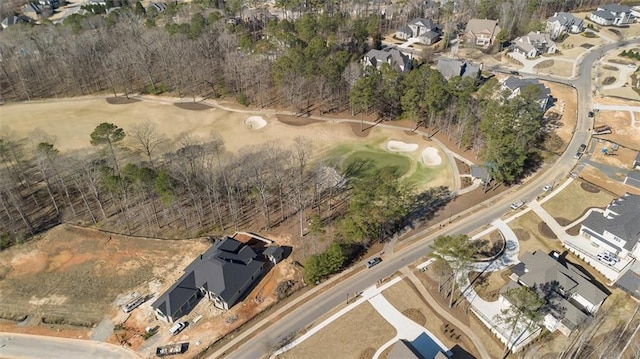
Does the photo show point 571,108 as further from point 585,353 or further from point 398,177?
point 585,353

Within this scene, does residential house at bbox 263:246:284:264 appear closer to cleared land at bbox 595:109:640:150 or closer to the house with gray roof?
the house with gray roof

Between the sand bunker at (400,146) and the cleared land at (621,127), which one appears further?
the sand bunker at (400,146)

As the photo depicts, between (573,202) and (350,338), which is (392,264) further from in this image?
(573,202)

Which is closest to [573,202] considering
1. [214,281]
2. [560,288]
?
[560,288]

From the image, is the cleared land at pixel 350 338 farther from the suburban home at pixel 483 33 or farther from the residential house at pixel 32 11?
the residential house at pixel 32 11

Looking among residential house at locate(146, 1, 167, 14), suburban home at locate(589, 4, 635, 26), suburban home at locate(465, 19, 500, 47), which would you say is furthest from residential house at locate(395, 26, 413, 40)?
residential house at locate(146, 1, 167, 14)

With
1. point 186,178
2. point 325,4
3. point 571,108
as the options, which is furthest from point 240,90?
point 571,108

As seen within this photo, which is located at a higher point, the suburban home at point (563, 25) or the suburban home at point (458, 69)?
the suburban home at point (563, 25)

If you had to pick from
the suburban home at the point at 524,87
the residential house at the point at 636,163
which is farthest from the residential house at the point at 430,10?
the residential house at the point at 636,163
